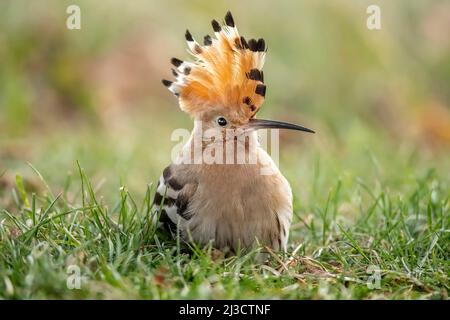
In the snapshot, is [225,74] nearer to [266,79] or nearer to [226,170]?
[226,170]

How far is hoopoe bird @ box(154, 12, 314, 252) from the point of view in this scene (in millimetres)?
3715

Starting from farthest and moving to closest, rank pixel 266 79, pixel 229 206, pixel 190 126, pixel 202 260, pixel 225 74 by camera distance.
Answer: pixel 266 79 < pixel 190 126 < pixel 225 74 < pixel 229 206 < pixel 202 260

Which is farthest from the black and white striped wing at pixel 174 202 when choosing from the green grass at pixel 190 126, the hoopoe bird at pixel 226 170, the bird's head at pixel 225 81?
the bird's head at pixel 225 81

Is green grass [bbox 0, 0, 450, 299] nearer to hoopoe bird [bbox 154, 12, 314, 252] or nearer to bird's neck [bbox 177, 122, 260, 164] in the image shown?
hoopoe bird [bbox 154, 12, 314, 252]

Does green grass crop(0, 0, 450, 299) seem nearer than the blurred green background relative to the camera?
Yes

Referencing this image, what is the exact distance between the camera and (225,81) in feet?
12.6

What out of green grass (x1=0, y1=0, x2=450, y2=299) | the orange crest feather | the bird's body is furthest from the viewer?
the orange crest feather

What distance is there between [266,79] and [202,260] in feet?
17.7

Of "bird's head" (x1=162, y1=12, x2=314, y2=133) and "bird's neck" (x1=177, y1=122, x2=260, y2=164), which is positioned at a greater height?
"bird's head" (x1=162, y1=12, x2=314, y2=133)

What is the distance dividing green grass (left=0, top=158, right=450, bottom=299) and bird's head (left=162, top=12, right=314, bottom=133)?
57 centimetres

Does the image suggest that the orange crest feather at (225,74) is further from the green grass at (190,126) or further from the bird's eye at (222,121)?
the green grass at (190,126)

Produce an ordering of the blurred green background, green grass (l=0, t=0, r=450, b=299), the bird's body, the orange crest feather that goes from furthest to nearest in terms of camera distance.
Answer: the blurred green background < the orange crest feather < the bird's body < green grass (l=0, t=0, r=450, b=299)

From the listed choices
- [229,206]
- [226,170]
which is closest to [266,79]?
[226,170]

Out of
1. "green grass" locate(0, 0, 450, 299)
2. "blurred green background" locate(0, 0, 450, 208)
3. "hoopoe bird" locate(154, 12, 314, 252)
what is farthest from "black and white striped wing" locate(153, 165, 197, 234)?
"blurred green background" locate(0, 0, 450, 208)
